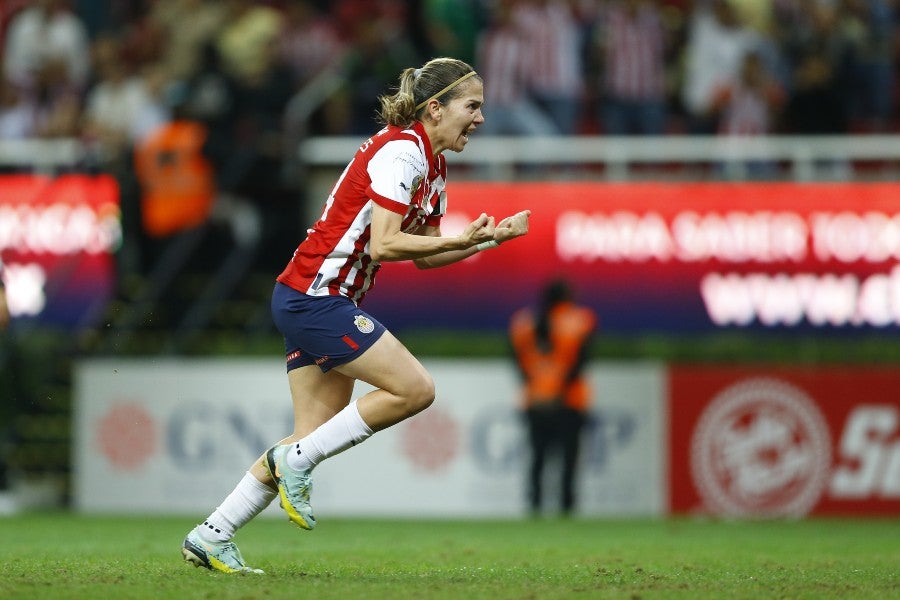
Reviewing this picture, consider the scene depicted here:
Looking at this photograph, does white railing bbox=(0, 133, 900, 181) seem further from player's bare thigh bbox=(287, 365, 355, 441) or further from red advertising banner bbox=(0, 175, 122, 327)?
player's bare thigh bbox=(287, 365, 355, 441)

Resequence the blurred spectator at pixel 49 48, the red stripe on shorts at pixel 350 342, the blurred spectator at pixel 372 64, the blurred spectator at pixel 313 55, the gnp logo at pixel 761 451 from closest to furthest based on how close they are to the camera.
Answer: the red stripe on shorts at pixel 350 342, the gnp logo at pixel 761 451, the blurred spectator at pixel 372 64, the blurred spectator at pixel 313 55, the blurred spectator at pixel 49 48

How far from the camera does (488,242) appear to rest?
7512 mm

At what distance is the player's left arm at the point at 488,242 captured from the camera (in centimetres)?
735

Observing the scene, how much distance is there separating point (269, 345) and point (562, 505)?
3.69 m

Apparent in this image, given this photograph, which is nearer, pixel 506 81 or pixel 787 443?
pixel 787 443

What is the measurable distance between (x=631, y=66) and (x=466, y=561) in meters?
9.37

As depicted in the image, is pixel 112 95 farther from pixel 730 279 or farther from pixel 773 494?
pixel 773 494

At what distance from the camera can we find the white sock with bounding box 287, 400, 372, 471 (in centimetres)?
759

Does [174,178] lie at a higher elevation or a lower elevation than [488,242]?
higher

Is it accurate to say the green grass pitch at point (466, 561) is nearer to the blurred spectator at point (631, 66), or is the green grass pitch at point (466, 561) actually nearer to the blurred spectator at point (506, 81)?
the blurred spectator at point (506, 81)

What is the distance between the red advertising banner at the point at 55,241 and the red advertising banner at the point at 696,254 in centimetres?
361

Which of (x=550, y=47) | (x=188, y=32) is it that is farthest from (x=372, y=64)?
(x=188, y=32)

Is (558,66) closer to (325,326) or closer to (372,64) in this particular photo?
(372,64)

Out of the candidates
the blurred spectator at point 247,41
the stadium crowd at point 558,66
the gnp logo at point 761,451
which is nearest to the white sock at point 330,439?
the gnp logo at point 761,451
